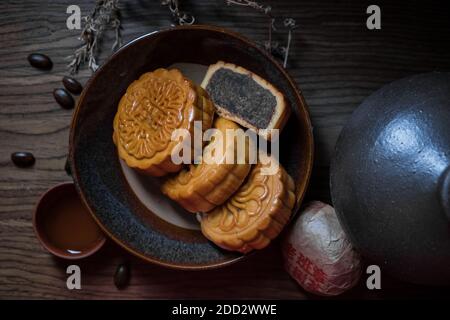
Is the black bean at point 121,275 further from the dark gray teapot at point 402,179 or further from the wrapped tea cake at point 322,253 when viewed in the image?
the dark gray teapot at point 402,179

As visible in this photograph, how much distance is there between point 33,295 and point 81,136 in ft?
1.64

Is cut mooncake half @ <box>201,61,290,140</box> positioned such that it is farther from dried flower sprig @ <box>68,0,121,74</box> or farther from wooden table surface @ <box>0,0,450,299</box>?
dried flower sprig @ <box>68,0,121,74</box>

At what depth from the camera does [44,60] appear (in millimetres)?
1584

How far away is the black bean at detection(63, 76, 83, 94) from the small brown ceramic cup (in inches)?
10.8

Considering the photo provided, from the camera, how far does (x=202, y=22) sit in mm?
1586

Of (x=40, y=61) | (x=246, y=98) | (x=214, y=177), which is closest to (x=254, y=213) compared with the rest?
(x=214, y=177)

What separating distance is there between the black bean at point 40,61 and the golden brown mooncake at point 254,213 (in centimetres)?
65

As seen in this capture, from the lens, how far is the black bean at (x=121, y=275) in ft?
5.06

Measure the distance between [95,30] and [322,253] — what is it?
2.90ft

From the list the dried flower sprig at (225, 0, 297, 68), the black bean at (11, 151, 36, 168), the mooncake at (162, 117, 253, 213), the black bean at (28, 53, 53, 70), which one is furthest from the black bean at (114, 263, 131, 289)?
the dried flower sprig at (225, 0, 297, 68)

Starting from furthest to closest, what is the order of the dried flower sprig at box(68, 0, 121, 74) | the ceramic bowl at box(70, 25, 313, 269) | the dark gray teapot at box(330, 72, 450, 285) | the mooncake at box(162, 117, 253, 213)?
the dried flower sprig at box(68, 0, 121, 74) < the ceramic bowl at box(70, 25, 313, 269) < the mooncake at box(162, 117, 253, 213) < the dark gray teapot at box(330, 72, 450, 285)

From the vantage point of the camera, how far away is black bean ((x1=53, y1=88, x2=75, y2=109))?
1572 millimetres

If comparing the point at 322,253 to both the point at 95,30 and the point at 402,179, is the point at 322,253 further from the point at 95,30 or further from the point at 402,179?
the point at 95,30

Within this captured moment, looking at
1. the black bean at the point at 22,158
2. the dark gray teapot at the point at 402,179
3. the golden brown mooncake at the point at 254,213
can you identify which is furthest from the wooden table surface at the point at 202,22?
the dark gray teapot at the point at 402,179
